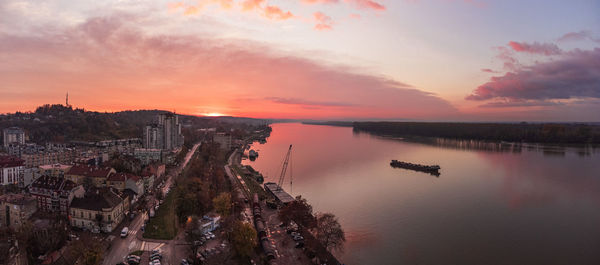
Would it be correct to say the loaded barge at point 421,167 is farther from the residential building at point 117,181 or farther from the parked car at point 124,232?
the parked car at point 124,232

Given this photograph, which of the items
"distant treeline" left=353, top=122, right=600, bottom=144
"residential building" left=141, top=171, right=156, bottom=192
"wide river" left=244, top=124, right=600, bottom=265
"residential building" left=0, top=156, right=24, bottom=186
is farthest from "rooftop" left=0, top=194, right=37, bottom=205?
"distant treeline" left=353, top=122, right=600, bottom=144

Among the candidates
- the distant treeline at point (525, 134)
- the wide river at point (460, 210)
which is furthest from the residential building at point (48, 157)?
the distant treeline at point (525, 134)

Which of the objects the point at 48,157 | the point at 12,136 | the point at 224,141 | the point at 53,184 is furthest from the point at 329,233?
the point at 12,136

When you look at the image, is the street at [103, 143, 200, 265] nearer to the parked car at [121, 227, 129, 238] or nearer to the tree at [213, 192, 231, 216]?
the parked car at [121, 227, 129, 238]

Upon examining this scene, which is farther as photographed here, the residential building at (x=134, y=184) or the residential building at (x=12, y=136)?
the residential building at (x=12, y=136)

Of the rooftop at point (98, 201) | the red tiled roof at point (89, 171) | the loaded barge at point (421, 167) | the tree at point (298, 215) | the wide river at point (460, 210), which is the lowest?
the wide river at point (460, 210)
